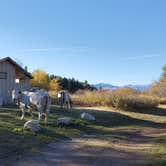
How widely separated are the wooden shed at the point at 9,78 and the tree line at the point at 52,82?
86.7 ft

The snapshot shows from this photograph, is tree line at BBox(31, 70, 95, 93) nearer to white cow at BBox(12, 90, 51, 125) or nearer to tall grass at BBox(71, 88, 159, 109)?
tall grass at BBox(71, 88, 159, 109)

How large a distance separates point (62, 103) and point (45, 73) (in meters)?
43.0

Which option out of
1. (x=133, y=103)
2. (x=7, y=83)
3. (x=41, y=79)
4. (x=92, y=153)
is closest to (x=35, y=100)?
(x=92, y=153)

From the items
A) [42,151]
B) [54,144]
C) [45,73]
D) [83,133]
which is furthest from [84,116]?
[45,73]

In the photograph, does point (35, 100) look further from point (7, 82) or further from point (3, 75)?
point (7, 82)

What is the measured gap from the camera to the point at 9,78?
Answer: 30188 mm

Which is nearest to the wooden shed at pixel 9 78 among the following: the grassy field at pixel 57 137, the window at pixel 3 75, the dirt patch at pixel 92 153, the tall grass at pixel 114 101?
the window at pixel 3 75

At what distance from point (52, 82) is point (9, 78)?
39.6m

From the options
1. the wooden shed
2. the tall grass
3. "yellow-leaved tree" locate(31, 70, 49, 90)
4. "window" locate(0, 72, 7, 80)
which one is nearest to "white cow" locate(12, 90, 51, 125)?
the wooden shed

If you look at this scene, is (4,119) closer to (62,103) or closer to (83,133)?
(83,133)

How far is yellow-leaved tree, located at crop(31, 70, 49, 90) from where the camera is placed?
211 feet

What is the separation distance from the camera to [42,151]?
38.8 feet

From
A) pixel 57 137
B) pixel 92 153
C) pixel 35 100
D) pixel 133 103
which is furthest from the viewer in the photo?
pixel 133 103

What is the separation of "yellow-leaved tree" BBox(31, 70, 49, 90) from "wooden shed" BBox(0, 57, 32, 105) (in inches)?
1177
